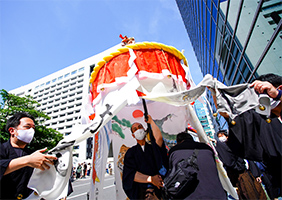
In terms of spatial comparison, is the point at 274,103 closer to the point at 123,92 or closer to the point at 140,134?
the point at 123,92

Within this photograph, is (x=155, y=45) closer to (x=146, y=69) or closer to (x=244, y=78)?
(x=146, y=69)

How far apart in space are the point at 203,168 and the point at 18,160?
2.09 meters

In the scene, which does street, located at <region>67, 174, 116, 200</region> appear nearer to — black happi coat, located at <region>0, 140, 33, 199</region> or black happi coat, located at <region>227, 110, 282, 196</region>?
black happi coat, located at <region>0, 140, 33, 199</region>

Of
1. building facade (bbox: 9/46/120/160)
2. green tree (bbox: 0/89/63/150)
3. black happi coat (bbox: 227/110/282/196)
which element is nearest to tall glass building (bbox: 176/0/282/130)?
black happi coat (bbox: 227/110/282/196)

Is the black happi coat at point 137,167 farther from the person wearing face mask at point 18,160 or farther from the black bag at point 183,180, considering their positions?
the person wearing face mask at point 18,160

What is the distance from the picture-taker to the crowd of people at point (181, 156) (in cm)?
147

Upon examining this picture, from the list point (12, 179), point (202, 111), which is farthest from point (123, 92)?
point (202, 111)

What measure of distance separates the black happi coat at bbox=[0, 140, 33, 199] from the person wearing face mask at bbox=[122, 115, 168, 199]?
4.43 feet

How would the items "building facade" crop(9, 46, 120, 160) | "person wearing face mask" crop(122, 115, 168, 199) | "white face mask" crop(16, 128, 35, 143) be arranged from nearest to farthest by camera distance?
1. "white face mask" crop(16, 128, 35, 143)
2. "person wearing face mask" crop(122, 115, 168, 199)
3. "building facade" crop(9, 46, 120, 160)

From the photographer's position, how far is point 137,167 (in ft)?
8.50

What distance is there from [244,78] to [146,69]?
701 centimetres

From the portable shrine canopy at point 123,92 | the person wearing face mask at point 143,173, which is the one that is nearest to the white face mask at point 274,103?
the portable shrine canopy at point 123,92

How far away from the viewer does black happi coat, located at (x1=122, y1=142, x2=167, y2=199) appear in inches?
97.3

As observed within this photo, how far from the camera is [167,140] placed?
3.86 metres
